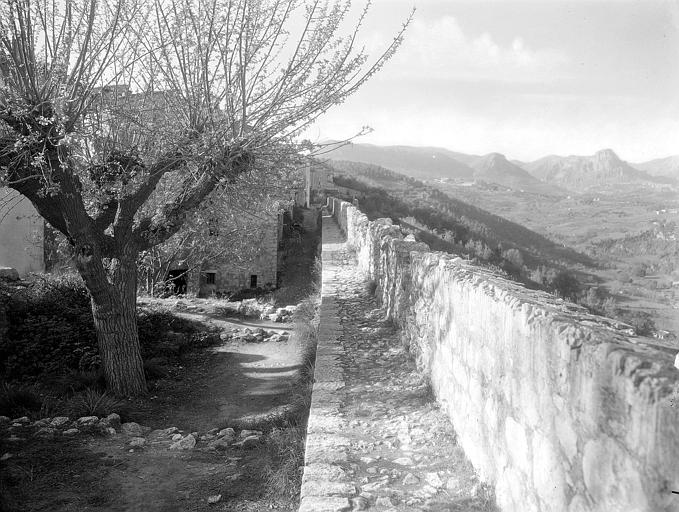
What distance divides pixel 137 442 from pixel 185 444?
18.6 inches

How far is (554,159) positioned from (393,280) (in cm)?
10614

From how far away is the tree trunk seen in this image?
727 cm

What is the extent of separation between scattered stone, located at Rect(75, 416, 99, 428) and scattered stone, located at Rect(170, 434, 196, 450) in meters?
1.06

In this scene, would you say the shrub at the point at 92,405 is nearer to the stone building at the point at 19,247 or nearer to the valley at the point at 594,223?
the valley at the point at 594,223

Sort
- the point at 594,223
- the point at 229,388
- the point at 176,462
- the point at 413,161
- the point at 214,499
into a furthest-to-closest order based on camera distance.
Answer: the point at 413,161 < the point at 594,223 < the point at 229,388 < the point at 176,462 < the point at 214,499

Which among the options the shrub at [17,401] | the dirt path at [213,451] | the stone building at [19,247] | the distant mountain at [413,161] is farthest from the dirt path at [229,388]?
the distant mountain at [413,161]

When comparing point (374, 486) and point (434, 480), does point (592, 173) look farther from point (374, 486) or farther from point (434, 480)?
point (374, 486)

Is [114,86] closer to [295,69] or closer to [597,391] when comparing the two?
[295,69]

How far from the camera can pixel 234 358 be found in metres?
9.48

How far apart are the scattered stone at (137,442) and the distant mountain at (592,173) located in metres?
21.5

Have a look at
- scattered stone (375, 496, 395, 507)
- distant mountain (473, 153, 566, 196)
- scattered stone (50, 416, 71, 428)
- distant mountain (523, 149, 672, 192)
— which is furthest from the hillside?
distant mountain (473, 153, 566, 196)

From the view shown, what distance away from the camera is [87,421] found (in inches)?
238

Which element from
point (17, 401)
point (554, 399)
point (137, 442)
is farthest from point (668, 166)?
point (17, 401)

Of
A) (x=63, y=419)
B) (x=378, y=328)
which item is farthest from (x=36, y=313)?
(x=378, y=328)
